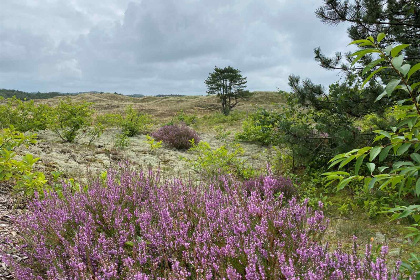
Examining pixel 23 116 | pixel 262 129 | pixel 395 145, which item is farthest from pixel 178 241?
pixel 23 116

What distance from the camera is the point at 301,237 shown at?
229cm

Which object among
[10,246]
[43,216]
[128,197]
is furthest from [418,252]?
[10,246]

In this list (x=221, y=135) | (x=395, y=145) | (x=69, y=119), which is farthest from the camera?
(x=221, y=135)

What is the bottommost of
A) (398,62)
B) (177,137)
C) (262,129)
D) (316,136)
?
(177,137)

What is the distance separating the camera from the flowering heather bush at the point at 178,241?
2.01 m

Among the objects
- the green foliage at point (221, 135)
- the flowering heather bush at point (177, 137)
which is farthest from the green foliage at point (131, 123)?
the green foliage at point (221, 135)

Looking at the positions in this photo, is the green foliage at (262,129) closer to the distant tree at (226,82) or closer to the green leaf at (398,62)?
the green leaf at (398,62)

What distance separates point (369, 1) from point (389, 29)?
65cm

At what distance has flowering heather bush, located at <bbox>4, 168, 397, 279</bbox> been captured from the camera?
201cm

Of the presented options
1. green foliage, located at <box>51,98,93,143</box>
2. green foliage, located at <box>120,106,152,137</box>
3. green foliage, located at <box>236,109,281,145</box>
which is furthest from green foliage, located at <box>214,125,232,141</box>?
green foliage, located at <box>51,98,93,143</box>

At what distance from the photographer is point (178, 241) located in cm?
237

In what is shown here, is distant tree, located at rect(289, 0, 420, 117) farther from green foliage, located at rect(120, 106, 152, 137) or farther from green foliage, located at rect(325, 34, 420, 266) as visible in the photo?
green foliage, located at rect(120, 106, 152, 137)

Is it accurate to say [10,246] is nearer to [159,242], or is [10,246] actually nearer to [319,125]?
[159,242]

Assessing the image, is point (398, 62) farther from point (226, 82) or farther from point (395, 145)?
point (226, 82)
